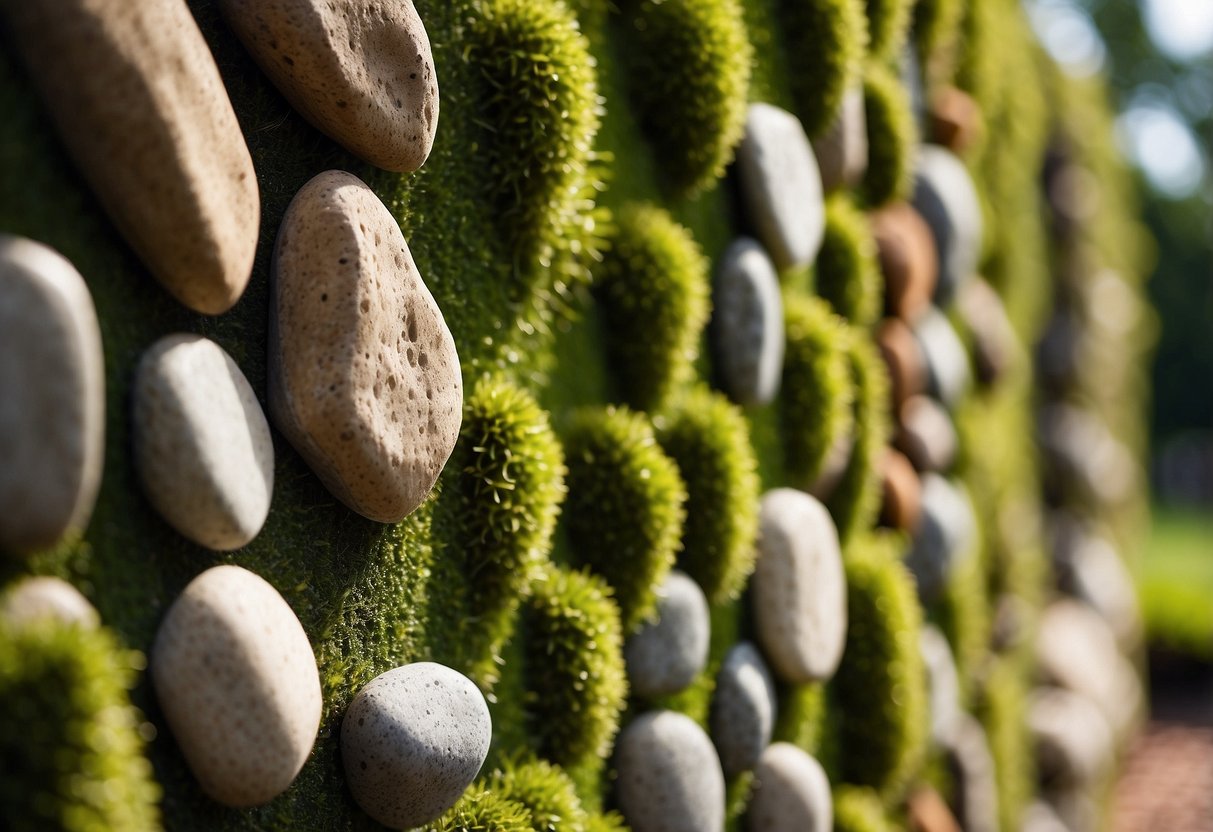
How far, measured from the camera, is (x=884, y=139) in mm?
1888

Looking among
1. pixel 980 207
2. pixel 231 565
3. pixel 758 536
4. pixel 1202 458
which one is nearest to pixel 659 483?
pixel 758 536

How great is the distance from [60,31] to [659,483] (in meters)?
0.72

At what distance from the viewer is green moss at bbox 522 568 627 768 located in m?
1.10

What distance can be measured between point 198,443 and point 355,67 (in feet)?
1.05

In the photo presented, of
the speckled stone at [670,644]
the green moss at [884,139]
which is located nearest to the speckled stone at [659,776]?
the speckled stone at [670,644]

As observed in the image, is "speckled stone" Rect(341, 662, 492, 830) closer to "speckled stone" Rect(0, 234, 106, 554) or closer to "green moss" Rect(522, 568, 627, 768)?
"green moss" Rect(522, 568, 627, 768)

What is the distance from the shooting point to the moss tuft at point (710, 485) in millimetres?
1308

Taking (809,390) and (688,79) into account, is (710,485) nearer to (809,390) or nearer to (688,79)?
(809,390)

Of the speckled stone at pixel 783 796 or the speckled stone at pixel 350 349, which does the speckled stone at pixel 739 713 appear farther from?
the speckled stone at pixel 350 349

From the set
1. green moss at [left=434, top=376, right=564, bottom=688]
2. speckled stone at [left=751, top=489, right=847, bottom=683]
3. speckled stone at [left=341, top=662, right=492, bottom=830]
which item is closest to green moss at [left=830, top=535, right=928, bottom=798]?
speckled stone at [left=751, top=489, right=847, bottom=683]

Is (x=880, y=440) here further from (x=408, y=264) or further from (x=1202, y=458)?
(x=1202, y=458)

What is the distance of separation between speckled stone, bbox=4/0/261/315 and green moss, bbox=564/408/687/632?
0.49 meters

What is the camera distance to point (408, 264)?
3.01 ft

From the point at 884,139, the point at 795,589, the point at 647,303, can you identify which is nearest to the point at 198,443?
the point at 647,303
